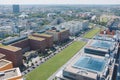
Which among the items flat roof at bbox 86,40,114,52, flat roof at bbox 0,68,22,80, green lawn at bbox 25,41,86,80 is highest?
flat roof at bbox 0,68,22,80

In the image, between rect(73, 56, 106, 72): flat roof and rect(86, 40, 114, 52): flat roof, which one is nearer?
Answer: rect(73, 56, 106, 72): flat roof

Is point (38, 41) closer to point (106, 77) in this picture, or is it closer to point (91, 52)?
point (91, 52)

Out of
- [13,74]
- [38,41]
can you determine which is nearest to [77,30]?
[38,41]

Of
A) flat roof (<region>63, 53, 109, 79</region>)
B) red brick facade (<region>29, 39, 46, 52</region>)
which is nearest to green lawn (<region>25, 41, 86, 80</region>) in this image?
flat roof (<region>63, 53, 109, 79</region>)

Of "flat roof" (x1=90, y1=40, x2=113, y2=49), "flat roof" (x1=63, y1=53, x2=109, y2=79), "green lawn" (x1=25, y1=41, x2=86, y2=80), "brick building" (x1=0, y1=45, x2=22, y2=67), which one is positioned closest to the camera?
"flat roof" (x1=63, y1=53, x2=109, y2=79)

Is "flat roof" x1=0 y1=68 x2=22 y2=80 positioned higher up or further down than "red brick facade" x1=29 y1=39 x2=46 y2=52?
higher up

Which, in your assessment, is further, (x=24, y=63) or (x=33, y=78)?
(x=24, y=63)

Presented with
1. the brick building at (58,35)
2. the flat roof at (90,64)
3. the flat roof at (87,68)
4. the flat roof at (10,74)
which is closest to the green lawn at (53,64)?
the flat roof at (87,68)

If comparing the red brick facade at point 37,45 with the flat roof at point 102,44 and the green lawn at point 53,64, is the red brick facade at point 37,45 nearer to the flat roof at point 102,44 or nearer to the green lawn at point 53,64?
the green lawn at point 53,64

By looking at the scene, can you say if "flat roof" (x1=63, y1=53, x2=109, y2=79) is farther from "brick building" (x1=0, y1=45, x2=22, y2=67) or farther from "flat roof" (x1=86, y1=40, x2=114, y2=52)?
"brick building" (x1=0, y1=45, x2=22, y2=67)
